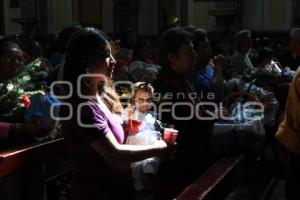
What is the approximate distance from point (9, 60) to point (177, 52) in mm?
1421

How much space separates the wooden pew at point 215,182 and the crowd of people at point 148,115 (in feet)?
0.49

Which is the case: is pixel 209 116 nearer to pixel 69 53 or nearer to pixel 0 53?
pixel 69 53

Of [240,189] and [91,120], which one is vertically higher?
[91,120]

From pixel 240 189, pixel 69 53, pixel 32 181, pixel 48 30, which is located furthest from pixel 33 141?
pixel 48 30

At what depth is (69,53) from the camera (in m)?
2.49

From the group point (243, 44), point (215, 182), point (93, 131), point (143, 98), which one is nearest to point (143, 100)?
point (143, 98)

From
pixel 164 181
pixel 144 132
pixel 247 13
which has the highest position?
pixel 247 13

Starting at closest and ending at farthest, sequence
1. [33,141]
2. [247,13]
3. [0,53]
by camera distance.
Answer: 1. [33,141]
2. [0,53]
3. [247,13]

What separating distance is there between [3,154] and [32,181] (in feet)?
1.88

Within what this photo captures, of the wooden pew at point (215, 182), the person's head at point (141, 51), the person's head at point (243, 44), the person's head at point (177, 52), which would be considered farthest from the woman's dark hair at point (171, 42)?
the person's head at point (141, 51)

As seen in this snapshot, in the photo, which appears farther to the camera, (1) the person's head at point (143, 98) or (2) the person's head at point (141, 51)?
(2) the person's head at point (141, 51)

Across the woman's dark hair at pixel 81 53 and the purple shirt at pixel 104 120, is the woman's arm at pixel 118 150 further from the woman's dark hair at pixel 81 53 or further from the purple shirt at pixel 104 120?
the woman's dark hair at pixel 81 53

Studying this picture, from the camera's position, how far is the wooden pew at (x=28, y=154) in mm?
3211

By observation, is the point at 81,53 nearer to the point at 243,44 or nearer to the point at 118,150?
the point at 118,150
